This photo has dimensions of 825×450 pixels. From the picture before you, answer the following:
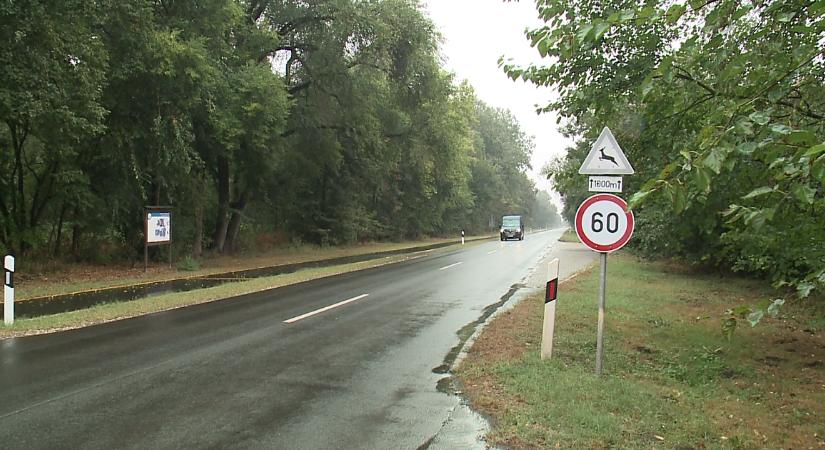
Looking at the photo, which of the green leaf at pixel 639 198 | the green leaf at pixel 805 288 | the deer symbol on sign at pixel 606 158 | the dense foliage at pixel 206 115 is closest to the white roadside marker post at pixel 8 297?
the dense foliage at pixel 206 115

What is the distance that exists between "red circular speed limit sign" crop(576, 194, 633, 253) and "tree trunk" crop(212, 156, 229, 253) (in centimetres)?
2210

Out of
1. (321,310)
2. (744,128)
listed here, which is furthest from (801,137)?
(321,310)

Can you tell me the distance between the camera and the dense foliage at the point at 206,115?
15125mm

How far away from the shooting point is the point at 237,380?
251 inches

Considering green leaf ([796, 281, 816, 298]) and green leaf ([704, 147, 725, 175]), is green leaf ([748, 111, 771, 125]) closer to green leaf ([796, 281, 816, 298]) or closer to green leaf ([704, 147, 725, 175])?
green leaf ([704, 147, 725, 175])

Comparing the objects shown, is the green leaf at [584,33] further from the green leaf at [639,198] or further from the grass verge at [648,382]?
the grass verge at [648,382]

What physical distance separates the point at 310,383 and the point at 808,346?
8.46 m

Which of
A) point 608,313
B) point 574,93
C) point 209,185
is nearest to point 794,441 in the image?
point 574,93

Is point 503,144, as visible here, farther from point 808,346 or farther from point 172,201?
point 808,346

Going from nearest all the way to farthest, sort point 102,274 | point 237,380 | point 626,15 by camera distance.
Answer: point 626,15 < point 237,380 < point 102,274

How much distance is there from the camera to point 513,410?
5316 millimetres

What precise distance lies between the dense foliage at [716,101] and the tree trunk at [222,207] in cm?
1944

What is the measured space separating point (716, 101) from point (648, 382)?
10.7 ft

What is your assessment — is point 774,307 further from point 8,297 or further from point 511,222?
point 511,222
